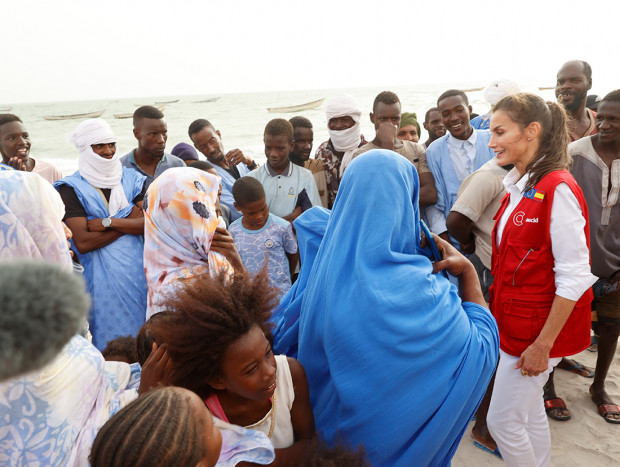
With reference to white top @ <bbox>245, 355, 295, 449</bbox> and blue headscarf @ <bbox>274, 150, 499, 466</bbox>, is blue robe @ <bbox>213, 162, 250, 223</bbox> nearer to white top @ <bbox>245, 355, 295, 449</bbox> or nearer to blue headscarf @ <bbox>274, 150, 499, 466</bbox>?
blue headscarf @ <bbox>274, 150, 499, 466</bbox>

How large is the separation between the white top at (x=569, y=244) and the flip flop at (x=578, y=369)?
2.35 meters

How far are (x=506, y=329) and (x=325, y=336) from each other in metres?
1.26

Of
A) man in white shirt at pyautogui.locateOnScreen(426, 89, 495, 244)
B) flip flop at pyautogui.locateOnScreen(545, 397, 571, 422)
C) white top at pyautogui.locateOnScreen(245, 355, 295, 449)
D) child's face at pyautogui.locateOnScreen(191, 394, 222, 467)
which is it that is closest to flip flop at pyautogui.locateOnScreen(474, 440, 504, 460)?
flip flop at pyautogui.locateOnScreen(545, 397, 571, 422)

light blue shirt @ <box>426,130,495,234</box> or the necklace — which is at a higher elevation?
light blue shirt @ <box>426,130,495,234</box>

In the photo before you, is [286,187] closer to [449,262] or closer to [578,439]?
[449,262]

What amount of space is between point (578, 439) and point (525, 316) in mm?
1577

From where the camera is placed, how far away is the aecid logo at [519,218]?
7.21ft

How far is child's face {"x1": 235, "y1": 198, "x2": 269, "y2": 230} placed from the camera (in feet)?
11.8

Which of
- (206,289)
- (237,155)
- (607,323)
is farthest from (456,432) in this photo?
(237,155)

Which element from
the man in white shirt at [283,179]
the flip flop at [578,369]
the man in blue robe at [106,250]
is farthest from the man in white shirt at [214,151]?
the flip flop at [578,369]

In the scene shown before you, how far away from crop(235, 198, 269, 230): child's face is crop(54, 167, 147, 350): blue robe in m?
0.90

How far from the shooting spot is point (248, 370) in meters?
1.42

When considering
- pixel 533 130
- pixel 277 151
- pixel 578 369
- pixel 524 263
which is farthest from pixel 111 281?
pixel 578 369

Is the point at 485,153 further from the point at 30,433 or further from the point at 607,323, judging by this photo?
the point at 30,433
